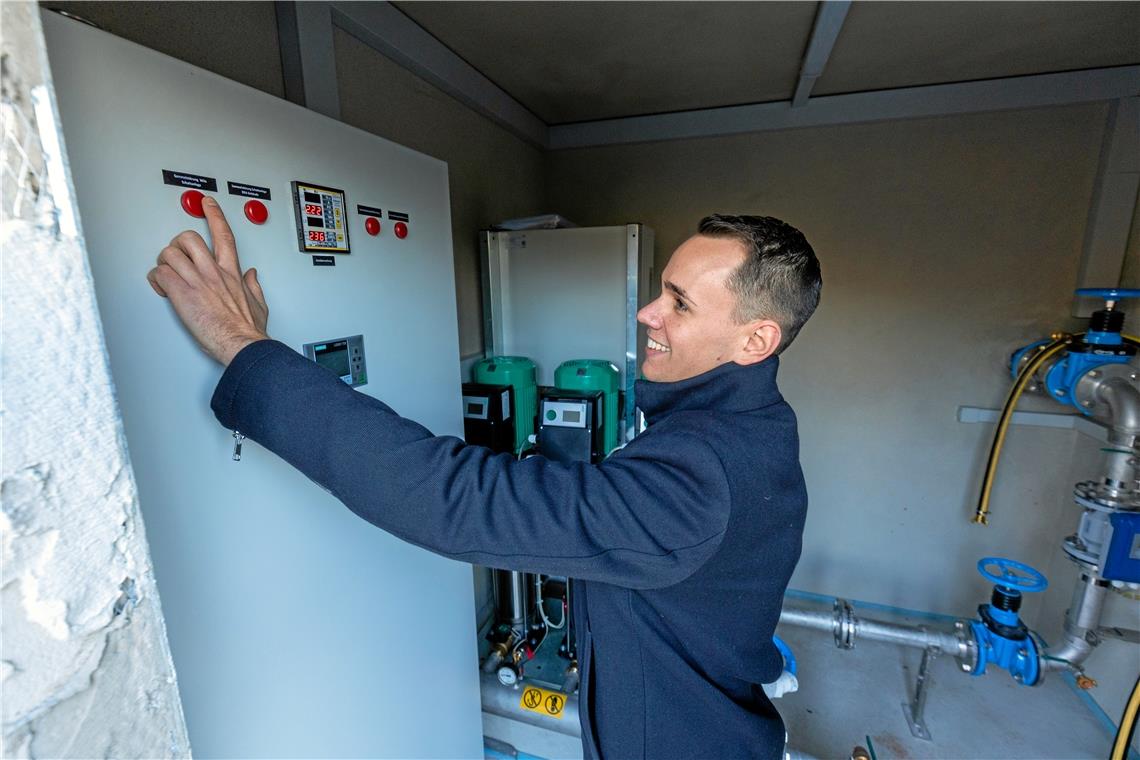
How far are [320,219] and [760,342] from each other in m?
0.74

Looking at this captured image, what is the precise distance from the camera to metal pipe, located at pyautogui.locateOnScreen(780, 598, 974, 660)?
5.62 feet

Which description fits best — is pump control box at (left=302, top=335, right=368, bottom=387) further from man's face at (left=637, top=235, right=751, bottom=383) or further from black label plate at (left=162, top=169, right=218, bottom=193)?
man's face at (left=637, top=235, right=751, bottom=383)

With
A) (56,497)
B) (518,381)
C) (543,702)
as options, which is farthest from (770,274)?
(543,702)

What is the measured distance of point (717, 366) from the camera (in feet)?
2.56

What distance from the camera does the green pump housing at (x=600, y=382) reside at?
1.62 m

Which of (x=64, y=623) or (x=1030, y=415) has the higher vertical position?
(x=64, y=623)

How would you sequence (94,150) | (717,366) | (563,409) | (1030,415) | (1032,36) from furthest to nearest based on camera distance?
(1030,415) → (1032,36) → (563,409) → (717,366) → (94,150)

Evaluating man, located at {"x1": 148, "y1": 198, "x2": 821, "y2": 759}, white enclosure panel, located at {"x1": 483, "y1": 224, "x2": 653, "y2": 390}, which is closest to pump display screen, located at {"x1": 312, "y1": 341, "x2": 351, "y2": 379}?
man, located at {"x1": 148, "y1": 198, "x2": 821, "y2": 759}

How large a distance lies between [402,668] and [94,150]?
98cm

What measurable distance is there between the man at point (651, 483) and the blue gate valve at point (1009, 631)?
1.31m

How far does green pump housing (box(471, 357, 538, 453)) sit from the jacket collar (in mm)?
875

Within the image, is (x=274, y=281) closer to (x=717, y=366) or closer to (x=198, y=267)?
(x=198, y=267)

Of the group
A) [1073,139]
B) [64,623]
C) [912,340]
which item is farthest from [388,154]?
[1073,139]

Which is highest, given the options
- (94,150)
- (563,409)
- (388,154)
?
(388,154)
